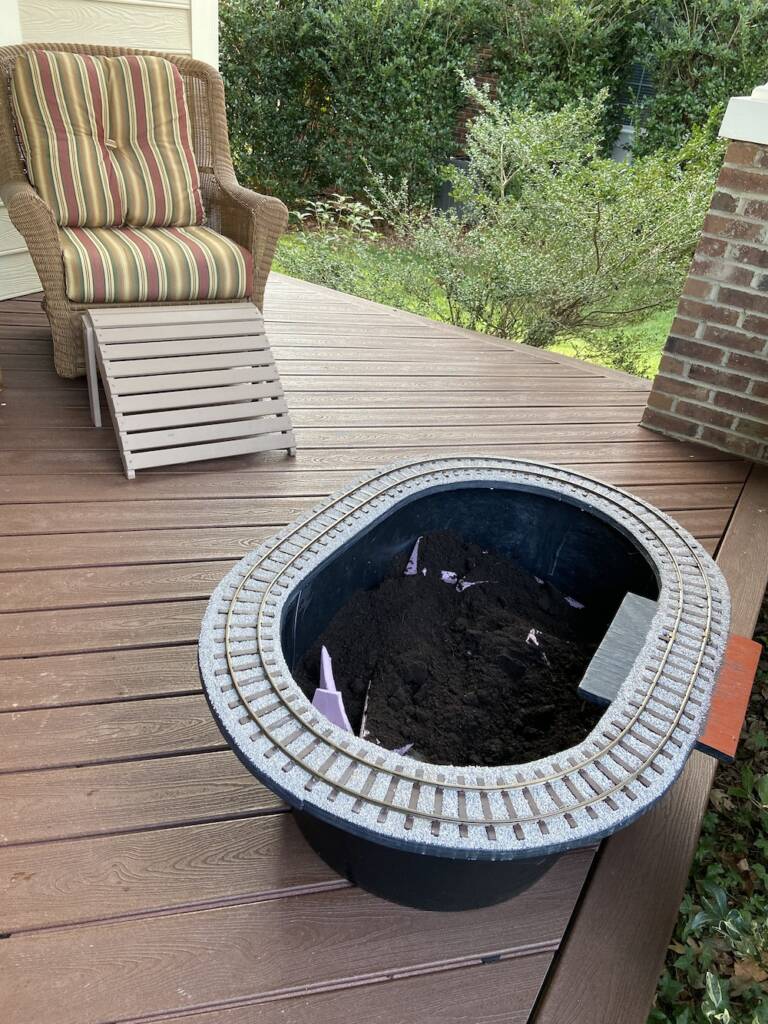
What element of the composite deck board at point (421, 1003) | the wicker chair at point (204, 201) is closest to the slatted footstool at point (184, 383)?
the wicker chair at point (204, 201)

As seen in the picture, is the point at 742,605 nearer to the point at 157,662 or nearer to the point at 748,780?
the point at 748,780

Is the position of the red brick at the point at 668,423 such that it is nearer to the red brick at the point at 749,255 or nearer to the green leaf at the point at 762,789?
the red brick at the point at 749,255

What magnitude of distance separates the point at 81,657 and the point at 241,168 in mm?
6311

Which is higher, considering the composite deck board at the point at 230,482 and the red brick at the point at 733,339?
the red brick at the point at 733,339

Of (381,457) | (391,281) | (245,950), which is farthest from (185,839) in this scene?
(391,281)

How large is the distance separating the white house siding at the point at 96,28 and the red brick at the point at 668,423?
2562 millimetres

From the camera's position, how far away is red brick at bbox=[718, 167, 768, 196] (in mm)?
2350

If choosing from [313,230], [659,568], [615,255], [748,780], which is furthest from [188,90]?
[313,230]

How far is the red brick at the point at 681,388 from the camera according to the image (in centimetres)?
272

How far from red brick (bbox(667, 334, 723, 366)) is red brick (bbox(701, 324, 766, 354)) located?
1.2 inches

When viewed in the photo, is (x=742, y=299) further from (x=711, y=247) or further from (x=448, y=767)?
(x=448, y=767)

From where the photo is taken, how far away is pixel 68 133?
2.71 meters

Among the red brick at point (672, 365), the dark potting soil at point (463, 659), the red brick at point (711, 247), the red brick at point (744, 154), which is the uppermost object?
the red brick at point (744, 154)

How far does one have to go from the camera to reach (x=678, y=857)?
1355 millimetres
